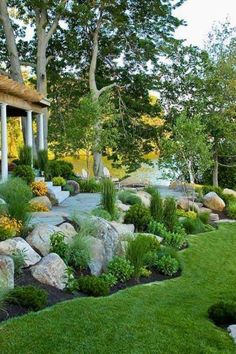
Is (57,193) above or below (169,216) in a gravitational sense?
above

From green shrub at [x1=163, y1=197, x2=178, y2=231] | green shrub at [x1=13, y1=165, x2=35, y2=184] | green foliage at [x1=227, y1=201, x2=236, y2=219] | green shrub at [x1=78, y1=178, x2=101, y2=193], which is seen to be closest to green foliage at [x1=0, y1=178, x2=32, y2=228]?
green shrub at [x1=163, y1=197, x2=178, y2=231]

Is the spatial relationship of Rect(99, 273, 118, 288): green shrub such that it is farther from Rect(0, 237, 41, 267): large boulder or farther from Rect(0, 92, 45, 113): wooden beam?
Rect(0, 92, 45, 113): wooden beam

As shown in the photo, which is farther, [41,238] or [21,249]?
[41,238]

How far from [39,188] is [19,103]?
315 centimetres

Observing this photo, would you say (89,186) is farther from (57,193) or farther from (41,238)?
(41,238)

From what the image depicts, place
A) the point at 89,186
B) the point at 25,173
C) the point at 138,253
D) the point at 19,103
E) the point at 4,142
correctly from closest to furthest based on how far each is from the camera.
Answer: the point at 138,253, the point at 25,173, the point at 4,142, the point at 19,103, the point at 89,186

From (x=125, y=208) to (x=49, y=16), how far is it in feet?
41.4

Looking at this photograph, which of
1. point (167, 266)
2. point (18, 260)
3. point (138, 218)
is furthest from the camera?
point (138, 218)

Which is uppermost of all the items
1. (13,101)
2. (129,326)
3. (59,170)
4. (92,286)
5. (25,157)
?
(13,101)

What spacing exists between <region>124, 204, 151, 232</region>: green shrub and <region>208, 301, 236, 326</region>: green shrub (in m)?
4.35

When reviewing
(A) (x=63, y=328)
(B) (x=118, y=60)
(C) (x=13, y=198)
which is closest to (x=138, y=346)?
(A) (x=63, y=328)

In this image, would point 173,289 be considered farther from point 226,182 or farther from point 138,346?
point 226,182

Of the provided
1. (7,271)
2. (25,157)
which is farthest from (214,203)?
(7,271)

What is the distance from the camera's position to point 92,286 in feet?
21.4
